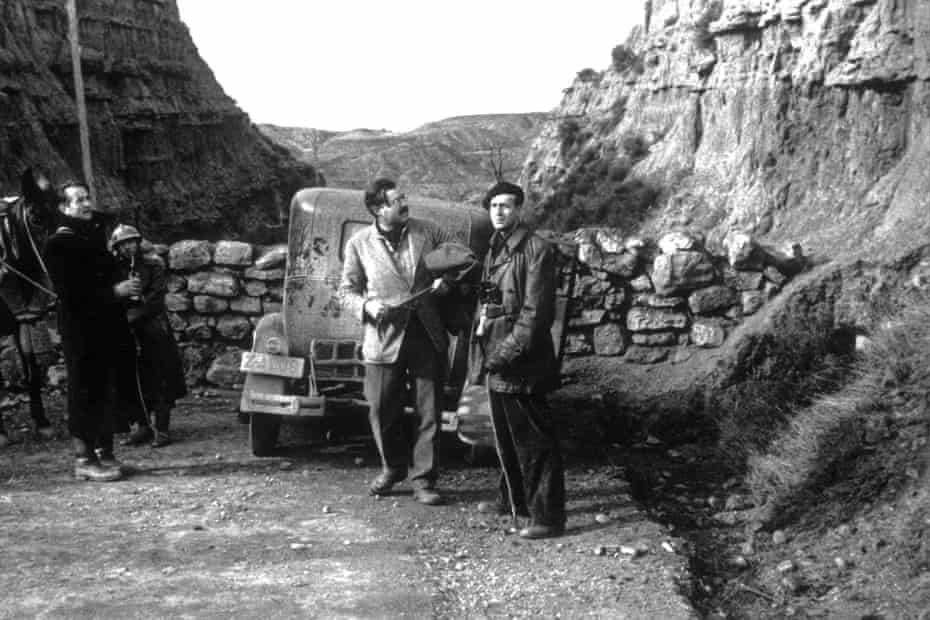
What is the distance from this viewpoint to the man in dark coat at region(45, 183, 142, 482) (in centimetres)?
716

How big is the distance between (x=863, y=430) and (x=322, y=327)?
3962 mm

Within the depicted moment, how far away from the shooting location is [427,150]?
94.8 metres

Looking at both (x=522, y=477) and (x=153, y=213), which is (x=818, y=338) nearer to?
(x=522, y=477)

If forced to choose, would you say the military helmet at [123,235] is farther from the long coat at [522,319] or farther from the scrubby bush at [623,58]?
the scrubby bush at [623,58]

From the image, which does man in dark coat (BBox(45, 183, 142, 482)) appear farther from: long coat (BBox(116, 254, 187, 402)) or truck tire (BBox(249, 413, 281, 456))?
truck tire (BBox(249, 413, 281, 456))

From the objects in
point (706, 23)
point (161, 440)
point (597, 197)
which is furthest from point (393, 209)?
point (597, 197)

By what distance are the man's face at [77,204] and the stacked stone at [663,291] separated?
457cm

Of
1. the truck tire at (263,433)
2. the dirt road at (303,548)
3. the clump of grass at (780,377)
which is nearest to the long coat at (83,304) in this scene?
the dirt road at (303,548)

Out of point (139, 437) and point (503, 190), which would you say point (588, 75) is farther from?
point (503, 190)

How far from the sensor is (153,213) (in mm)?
49906

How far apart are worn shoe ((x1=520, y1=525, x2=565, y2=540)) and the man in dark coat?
310 cm

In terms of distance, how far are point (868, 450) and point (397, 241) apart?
137 inches

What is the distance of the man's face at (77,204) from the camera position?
7.17 meters

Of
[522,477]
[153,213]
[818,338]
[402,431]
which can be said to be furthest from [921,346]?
[153,213]
